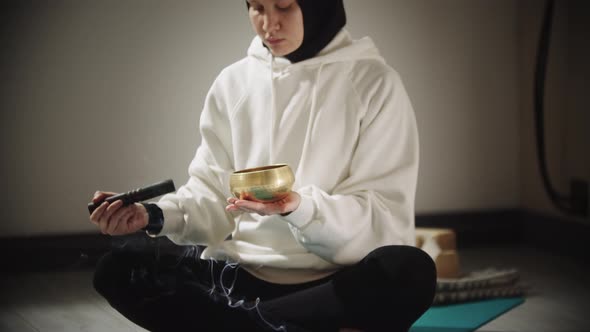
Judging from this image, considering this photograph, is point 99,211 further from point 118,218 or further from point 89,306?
point 89,306

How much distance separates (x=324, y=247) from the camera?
182 centimetres

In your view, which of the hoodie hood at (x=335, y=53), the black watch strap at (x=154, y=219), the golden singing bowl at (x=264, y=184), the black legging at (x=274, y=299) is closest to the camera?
A: the golden singing bowl at (x=264, y=184)

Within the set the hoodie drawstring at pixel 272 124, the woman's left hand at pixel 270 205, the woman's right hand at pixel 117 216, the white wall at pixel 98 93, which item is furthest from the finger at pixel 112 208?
the white wall at pixel 98 93

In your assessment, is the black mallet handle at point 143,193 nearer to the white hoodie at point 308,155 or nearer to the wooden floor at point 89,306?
the white hoodie at point 308,155

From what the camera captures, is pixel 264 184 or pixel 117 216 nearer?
pixel 264 184

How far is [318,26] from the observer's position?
199cm

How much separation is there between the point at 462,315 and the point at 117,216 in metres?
1.30

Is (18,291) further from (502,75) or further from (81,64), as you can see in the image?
(502,75)

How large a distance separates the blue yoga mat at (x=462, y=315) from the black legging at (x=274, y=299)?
64 cm

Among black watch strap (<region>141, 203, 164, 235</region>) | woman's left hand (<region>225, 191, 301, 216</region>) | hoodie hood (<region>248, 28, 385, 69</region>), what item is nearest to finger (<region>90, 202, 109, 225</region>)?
black watch strap (<region>141, 203, 164, 235</region>)

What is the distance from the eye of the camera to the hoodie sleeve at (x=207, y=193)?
6.35 ft

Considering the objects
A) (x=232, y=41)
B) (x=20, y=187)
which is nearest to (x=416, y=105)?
(x=232, y=41)

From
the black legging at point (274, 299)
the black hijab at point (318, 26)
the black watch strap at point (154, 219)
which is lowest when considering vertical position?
the black legging at point (274, 299)

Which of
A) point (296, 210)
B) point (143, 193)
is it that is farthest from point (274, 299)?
point (143, 193)
